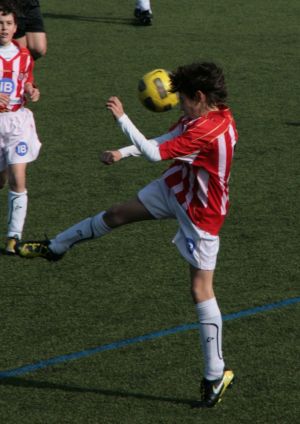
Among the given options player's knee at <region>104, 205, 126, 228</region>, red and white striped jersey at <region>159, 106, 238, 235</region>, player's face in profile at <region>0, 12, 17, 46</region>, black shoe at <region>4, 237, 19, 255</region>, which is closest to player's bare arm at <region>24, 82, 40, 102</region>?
player's face in profile at <region>0, 12, 17, 46</region>

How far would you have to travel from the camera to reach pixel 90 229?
25.8ft

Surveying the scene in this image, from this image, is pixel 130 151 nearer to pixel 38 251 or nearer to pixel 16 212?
pixel 38 251

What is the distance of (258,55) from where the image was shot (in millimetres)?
16031

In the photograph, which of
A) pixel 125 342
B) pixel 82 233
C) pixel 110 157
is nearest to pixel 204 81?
pixel 110 157

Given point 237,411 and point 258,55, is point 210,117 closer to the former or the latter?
point 237,411

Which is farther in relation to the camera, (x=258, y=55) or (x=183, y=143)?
(x=258, y=55)

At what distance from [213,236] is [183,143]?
0.66 metres

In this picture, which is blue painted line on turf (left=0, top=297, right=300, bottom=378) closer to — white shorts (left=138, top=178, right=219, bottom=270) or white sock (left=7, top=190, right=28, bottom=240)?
white shorts (left=138, top=178, right=219, bottom=270)

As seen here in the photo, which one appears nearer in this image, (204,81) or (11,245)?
(204,81)

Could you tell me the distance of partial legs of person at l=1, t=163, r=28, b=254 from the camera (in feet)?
29.9

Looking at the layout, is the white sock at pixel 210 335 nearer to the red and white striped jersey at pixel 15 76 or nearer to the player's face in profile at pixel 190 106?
the player's face in profile at pixel 190 106

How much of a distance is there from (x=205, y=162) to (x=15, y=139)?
9.02 ft

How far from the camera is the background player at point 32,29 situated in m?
11.0

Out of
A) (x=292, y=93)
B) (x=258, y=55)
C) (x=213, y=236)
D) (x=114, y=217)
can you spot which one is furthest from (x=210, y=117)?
(x=258, y=55)
